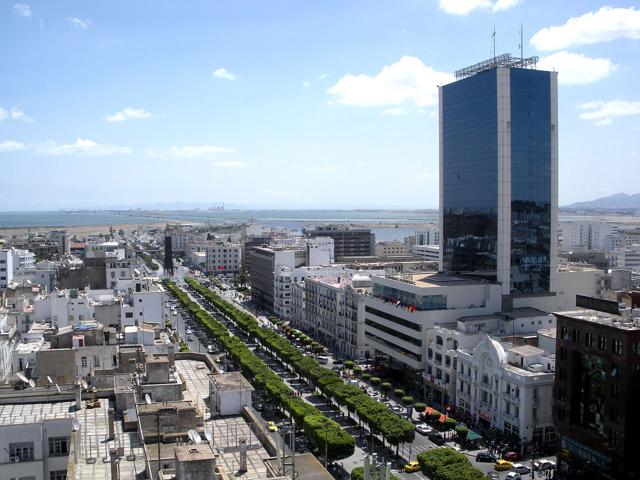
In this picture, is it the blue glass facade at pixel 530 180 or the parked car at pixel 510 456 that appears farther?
the blue glass facade at pixel 530 180

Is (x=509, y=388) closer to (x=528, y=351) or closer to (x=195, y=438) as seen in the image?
(x=528, y=351)

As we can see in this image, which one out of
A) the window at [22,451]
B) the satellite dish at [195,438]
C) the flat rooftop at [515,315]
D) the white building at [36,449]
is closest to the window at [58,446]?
the white building at [36,449]

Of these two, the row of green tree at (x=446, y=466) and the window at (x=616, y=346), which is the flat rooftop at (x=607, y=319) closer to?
the window at (x=616, y=346)

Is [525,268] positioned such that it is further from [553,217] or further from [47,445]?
[47,445]

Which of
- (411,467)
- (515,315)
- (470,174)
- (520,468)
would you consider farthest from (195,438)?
(470,174)

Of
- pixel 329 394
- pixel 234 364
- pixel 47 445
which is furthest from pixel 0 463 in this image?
pixel 234 364

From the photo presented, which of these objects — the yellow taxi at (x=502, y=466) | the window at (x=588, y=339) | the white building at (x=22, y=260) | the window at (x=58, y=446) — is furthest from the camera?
the white building at (x=22, y=260)
